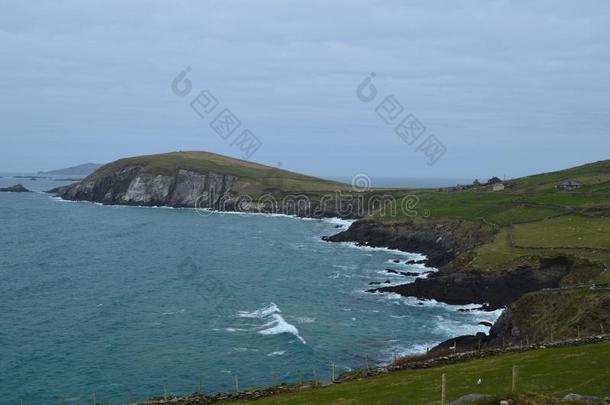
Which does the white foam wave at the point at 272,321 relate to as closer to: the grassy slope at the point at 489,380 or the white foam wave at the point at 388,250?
the grassy slope at the point at 489,380

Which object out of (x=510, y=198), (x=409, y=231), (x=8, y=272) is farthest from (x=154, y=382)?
(x=510, y=198)

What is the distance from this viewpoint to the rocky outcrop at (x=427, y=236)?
4119 inches

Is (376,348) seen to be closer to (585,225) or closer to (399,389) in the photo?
(399,389)

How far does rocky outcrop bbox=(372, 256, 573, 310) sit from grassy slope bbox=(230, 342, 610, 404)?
37.3 m

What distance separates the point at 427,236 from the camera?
123 metres

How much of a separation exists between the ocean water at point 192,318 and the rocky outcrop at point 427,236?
518cm

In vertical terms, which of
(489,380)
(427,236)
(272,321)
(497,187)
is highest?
(497,187)

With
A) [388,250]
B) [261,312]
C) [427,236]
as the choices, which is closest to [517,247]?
[427,236]

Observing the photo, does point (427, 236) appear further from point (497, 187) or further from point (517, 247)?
point (497, 187)

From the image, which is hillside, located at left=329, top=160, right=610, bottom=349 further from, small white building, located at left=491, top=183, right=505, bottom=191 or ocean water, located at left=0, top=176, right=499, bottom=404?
ocean water, located at left=0, top=176, right=499, bottom=404

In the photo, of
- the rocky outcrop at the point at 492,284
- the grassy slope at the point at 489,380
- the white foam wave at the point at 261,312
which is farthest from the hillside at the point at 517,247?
the white foam wave at the point at 261,312

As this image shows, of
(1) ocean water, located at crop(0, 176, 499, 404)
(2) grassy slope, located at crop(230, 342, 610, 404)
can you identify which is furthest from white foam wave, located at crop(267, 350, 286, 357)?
(2) grassy slope, located at crop(230, 342, 610, 404)

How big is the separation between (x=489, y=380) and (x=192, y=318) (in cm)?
4659

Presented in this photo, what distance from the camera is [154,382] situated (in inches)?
1946
